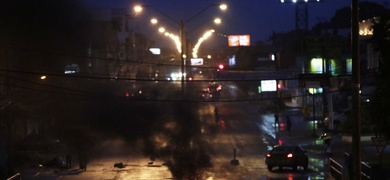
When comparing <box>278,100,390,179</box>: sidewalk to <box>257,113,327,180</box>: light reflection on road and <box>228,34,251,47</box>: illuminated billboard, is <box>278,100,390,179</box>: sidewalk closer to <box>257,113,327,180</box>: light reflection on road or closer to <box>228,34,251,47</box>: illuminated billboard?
<box>257,113,327,180</box>: light reflection on road

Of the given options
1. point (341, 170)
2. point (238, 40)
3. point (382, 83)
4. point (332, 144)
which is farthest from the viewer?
point (238, 40)

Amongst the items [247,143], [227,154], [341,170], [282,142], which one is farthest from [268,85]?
[341,170]

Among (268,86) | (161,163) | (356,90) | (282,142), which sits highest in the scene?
(356,90)

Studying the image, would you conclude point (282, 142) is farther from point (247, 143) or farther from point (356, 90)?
point (356, 90)

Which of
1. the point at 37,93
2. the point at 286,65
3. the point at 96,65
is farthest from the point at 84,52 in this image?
the point at 286,65

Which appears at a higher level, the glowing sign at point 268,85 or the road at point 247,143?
the glowing sign at point 268,85

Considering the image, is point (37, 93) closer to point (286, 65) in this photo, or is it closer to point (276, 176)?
point (276, 176)

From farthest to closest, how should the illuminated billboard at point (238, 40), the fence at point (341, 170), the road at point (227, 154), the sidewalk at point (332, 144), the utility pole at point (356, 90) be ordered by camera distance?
1. the illuminated billboard at point (238, 40)
2. the sidewalk at point (332, 144)
3. the road at point (227, 154)
4. the fence at point (341, 170)
5. the utility pole at point (356, 90)

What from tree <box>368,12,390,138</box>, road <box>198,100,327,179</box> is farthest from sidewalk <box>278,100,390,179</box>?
tree <box>368,12,390,138</box>

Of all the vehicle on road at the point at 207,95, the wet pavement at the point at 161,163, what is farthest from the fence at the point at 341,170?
the vehicle on road at the point at 207,95

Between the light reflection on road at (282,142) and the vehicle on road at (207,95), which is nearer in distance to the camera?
the light reflection on road at (282,142)

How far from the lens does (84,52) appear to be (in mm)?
64312

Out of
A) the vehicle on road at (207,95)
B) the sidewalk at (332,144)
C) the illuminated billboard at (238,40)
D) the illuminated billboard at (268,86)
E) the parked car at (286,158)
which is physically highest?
the illuminated billboard at (238,40)

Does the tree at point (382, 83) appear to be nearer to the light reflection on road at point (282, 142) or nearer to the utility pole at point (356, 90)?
the utility pole at point (356, 90)
